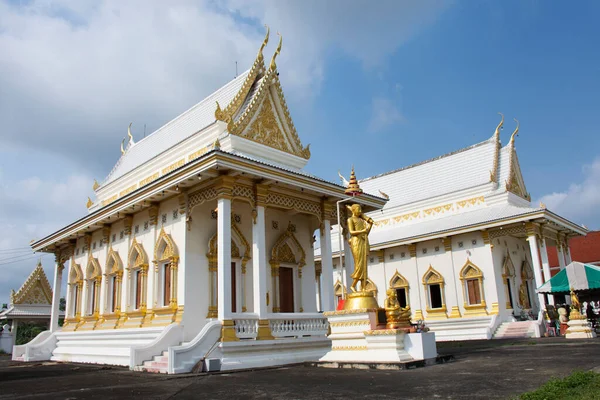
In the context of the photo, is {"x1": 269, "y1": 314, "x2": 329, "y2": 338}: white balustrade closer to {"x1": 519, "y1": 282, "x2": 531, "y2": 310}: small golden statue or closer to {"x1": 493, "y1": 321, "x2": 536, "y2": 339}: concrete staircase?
{"x1": 493, "y1": 321, "x2": 536, "y2": 339}: concrete staircase

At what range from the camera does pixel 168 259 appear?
12.7 m

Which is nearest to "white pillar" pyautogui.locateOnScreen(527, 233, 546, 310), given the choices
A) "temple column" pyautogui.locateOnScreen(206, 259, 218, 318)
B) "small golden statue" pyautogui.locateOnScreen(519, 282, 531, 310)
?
"small golden statue" pyautogui.locateOnScreen(519, 282, 531, 310)

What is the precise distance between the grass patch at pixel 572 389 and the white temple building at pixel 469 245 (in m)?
12.7

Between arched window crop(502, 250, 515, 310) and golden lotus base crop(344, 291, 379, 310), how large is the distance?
1211 centimetres

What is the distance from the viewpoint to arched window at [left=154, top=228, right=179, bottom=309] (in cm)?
1257

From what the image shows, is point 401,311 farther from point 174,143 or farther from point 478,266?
point 478,266

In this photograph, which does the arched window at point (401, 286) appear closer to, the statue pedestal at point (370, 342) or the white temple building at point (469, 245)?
the white temple building at point (469, 245)

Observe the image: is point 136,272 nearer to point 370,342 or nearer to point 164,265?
point 164,265

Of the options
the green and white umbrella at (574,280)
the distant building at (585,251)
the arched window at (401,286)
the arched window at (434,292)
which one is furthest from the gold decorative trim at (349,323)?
the distant building at (585,251)

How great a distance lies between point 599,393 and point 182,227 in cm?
950

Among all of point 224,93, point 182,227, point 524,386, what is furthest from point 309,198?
point 524,386

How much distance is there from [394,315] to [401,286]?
44.8 ft

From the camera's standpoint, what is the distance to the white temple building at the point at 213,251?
35.6 feet

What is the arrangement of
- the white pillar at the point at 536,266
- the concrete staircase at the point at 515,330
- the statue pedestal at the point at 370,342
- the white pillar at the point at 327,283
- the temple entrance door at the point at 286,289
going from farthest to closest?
the white pillar at the point at 536,266 < the concrete staircase at the point at 515,330 < the temple entrance door at the point at 286,289 < the white pillar at the point at 327,283 < the statue pedestal at the point at 370,342
